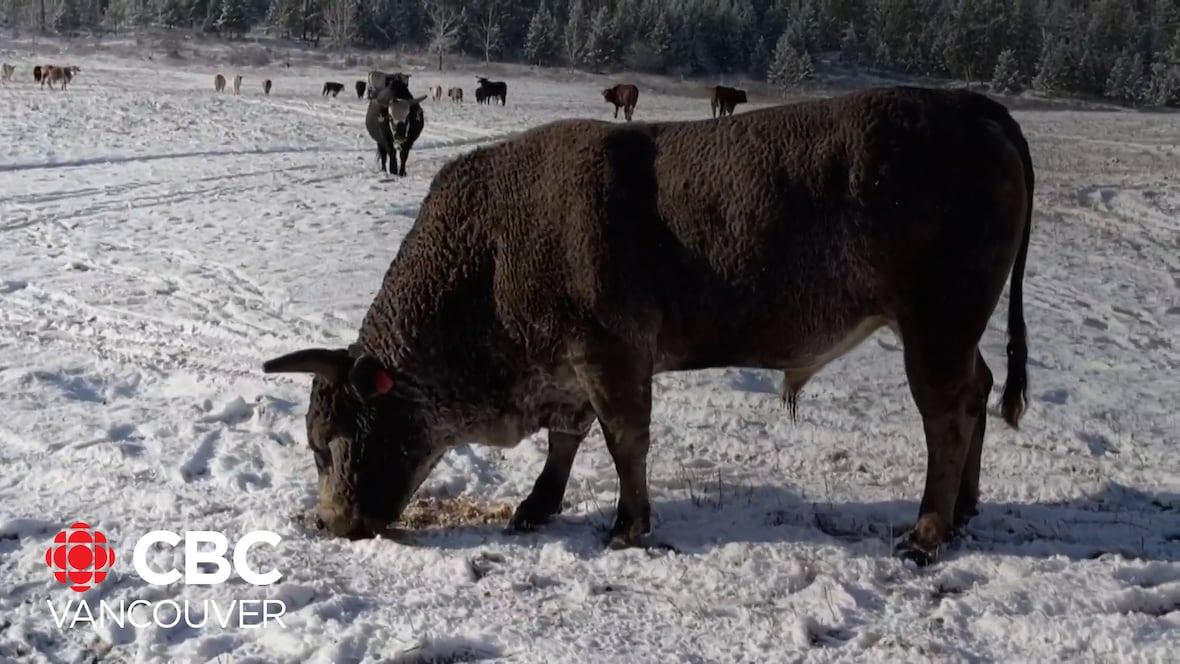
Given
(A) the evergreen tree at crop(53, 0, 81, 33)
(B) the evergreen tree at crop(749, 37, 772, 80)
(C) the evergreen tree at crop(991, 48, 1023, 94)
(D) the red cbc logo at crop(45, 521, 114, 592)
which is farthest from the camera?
(A) the evergreen tree at crop(53, 0, 81, 33)

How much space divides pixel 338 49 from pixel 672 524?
267 feet

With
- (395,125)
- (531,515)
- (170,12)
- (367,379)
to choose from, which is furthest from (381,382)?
(170,12)

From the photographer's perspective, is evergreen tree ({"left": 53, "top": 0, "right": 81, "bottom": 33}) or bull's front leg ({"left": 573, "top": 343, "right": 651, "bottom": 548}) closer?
bull's front leg ({"left": 573, "top": 343, "right": 651, "bottom": 548})

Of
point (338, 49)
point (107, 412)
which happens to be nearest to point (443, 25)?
point (338, 49)

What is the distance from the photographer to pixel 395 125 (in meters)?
18.5

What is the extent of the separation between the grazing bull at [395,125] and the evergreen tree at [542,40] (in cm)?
6231

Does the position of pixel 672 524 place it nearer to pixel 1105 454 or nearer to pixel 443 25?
pixel 1105 454

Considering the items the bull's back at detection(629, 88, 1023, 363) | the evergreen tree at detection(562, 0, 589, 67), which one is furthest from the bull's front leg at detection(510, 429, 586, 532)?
the evergreen tree at detection(562, 0, 589, 67)

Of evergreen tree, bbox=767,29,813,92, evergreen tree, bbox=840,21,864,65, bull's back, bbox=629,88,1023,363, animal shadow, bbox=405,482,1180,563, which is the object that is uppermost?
evergreen tree, bbox=840,21,864,65

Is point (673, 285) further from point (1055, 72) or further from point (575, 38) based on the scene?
point (575, 38)

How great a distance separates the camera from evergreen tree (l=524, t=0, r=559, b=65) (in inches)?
3132

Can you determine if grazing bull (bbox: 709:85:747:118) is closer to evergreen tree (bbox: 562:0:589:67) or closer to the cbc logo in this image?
the cbc logo

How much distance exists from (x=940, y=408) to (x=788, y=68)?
66.2m

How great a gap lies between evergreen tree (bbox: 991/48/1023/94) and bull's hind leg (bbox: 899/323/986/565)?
64.6m
